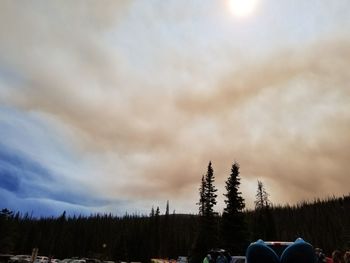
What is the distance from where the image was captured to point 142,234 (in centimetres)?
11362

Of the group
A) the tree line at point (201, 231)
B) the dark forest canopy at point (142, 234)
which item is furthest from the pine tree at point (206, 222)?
the dark forest canopy at point (142, 234)

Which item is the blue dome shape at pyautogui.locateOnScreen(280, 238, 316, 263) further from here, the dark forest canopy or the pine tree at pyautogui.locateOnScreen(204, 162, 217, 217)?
the dark forest canopy

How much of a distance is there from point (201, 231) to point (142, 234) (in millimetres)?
67565

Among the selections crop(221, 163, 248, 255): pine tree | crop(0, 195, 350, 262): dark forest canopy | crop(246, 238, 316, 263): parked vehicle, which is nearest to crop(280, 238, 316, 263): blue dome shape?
crop(246, 238, 316, 263): parked vehicle

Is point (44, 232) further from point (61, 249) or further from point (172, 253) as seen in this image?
point (172, 253)

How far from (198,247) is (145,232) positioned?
71410 mm

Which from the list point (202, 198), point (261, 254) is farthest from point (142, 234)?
point (261, 254)

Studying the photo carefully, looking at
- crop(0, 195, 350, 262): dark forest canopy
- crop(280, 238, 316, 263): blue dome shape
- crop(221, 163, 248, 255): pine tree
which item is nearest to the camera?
crop(280, 238, 316, 263): blue dome shape

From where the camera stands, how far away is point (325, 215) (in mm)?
139875

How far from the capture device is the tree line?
45.5 m

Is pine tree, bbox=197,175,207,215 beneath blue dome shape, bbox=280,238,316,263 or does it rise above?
above

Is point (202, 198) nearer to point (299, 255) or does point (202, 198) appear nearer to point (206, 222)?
point (206, 222)

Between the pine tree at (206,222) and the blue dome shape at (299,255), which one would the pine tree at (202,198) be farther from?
the blue dome shape at (299,255)

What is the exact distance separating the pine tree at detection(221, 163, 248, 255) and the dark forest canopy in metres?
45.5
